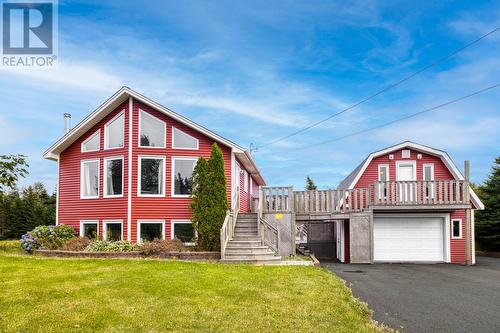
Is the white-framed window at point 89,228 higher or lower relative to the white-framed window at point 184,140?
lower

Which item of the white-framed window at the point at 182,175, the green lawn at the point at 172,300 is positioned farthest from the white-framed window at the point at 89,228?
the green lawn at the point at 172,300

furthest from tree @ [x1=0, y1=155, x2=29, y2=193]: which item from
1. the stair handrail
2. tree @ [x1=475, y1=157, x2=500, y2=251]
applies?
tree @ [x1=475, y1=157, x2=500, y2=251]

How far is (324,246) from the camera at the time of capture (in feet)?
79.6

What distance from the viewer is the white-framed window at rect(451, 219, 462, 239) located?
768 inches

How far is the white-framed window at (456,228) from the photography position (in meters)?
19.5

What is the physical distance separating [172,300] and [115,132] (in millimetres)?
11845

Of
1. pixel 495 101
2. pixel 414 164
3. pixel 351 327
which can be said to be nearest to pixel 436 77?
pixel 495 101

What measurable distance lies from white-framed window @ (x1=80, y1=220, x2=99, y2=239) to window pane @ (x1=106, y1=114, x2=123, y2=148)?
3424mm

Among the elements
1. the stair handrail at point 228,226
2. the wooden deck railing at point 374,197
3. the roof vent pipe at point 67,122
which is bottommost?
the stair handrail at point 228,226

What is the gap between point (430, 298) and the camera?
901cm

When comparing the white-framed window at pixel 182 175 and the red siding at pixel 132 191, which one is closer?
the red siding at pixel 132 191

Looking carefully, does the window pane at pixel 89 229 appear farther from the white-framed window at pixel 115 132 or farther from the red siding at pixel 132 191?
the white-framed window at pixel 115 132

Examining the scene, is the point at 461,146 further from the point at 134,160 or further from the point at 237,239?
the point at 134,160

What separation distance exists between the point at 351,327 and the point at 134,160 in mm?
12978
